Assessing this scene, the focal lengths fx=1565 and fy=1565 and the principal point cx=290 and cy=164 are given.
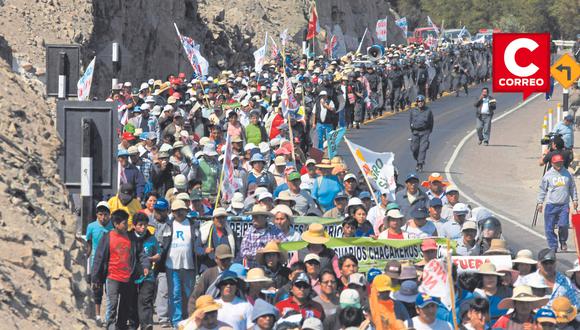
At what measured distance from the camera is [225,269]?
14.4m

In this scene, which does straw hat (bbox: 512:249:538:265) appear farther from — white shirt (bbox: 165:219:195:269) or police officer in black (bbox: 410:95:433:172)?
police officer in black (bbox: 410:95:433:172)

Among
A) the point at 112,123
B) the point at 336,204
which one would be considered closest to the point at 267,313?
the point at 112,123

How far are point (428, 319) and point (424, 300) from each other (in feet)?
0.53

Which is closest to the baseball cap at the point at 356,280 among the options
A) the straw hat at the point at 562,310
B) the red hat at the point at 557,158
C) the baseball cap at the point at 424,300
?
the baseball cap at the point at 424,300

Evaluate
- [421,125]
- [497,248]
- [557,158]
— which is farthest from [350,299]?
[421,125]

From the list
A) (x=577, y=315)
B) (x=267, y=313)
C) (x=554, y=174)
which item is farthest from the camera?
(x=554, y=174)

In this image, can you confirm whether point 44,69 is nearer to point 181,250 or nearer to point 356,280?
point 181,250

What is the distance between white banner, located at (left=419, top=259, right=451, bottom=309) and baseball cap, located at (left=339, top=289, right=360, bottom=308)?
2.23ft

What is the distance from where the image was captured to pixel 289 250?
15.5 meters

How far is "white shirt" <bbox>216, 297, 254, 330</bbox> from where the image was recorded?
42.4ft

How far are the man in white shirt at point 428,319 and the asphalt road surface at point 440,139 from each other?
843cm

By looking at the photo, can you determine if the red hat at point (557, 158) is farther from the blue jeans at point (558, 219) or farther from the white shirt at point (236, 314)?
the white shirt at point (236, 314)

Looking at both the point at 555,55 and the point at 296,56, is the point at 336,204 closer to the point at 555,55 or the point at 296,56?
the point at 296,56

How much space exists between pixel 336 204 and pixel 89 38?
1988cm
